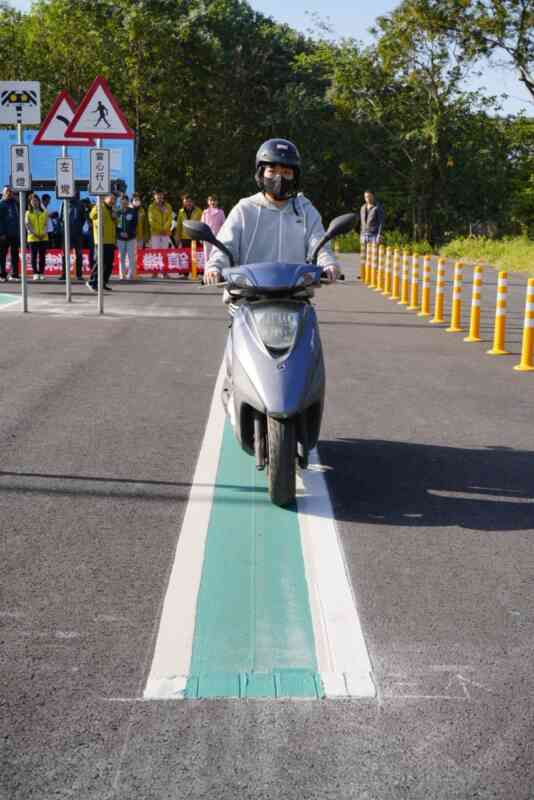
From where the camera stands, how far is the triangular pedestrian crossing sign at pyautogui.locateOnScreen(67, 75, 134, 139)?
16.5 m

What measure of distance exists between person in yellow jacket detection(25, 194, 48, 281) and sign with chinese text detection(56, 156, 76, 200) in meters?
5.70

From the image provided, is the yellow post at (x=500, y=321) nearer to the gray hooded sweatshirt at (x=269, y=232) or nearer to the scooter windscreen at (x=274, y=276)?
the gray hooded sweatshirt at (x=269, y=232)

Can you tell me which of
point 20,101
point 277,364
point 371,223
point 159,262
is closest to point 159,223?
point 159,262

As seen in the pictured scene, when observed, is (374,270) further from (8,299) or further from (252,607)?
(252,607)

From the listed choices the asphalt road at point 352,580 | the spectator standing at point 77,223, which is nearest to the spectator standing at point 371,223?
the spectator standing at point 77,223

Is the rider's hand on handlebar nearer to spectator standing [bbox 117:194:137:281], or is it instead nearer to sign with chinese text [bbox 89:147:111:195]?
sign with chinese text [bbox 89:147:111:195]

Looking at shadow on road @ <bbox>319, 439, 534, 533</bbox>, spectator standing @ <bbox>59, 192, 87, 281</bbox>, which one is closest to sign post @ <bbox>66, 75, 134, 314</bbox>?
spectator standing @ <bbox>59, 192, 87, 281</bbox>

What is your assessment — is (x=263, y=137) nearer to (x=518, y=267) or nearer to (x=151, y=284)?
(x=518, y=267)

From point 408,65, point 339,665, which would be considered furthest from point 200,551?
point 408,65

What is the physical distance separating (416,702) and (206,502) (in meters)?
2.72

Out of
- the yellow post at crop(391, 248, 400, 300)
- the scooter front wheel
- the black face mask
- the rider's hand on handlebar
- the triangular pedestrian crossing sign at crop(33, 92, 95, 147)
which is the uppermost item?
the triangular pedestrian crossing sign at crop(33, 92, 95, 147)

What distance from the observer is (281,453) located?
5.93 m

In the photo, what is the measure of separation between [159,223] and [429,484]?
21601 millimetres

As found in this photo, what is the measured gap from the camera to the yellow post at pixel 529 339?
12516mm
